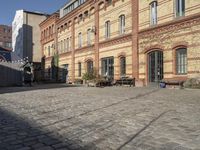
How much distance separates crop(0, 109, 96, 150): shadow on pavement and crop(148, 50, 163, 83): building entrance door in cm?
1392

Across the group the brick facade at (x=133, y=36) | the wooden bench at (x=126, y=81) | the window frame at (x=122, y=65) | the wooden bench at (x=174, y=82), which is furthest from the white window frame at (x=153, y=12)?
the wooden bench at (x=126, y=81)

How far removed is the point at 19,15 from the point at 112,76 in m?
34.7

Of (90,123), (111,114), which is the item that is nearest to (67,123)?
(90,123)

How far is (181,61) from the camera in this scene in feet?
57.4

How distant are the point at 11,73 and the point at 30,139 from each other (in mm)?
24764

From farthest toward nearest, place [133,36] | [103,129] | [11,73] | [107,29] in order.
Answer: [11,73]
[107,29]
[133,36]
[103,129]

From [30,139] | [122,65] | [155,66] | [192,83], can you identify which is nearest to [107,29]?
[122,65]

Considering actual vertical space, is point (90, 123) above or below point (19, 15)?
below

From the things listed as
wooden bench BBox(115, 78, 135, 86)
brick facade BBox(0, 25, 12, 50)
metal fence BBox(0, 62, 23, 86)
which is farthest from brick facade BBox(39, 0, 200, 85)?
brick facade BBox(0, 25, 12, 50)

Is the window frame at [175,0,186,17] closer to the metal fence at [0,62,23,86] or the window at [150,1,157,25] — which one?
the window at [150,1,157,25]

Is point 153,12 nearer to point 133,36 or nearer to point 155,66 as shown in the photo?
point 133,36

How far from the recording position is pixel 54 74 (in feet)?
128

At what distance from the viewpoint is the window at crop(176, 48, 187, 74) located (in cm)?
1723

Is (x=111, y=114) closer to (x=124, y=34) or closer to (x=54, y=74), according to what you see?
(x=124, y=34)
